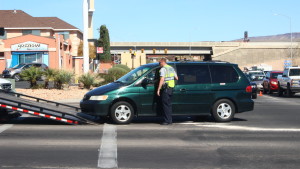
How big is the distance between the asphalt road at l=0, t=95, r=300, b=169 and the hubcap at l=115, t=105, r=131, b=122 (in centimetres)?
33

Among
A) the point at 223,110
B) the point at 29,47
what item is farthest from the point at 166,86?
the point at 29,47

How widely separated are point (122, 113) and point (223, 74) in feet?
10.6

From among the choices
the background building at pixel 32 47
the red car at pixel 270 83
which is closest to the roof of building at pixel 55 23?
the background building at pixel 32 47

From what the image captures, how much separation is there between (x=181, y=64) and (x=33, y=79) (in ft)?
46.0

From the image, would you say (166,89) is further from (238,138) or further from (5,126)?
(5,126)

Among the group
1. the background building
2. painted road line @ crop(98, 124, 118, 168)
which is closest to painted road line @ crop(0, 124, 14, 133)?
painted road line @ crop(98, 124, 118, 168)

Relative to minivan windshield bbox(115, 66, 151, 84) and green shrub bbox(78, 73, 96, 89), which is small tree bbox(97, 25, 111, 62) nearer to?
green shrub bbox(78, 73, 96, 89)

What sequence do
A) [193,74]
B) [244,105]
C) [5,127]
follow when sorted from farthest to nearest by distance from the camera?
[244,105], [193,74], [5,127]

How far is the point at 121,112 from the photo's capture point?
1314cm

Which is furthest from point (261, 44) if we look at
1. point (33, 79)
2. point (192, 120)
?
point (192, 120)

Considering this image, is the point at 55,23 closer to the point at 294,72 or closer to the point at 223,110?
the point at 294,72

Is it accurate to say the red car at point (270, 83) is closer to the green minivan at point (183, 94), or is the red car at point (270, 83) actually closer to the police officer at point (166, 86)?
the green minivan at point (183, 94)

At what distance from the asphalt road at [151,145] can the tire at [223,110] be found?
0.87 feet

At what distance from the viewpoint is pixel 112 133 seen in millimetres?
11453
